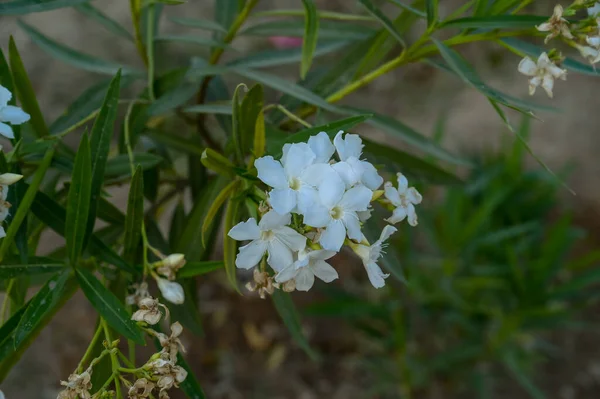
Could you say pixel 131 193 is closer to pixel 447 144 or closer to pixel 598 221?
pixel 447 144

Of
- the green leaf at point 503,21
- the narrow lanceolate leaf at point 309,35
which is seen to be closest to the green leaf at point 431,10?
the green leaf at point 503,21

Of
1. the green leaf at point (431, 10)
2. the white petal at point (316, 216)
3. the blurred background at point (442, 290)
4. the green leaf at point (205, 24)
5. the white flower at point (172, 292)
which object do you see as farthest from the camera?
the blurred background at point (442, 290)

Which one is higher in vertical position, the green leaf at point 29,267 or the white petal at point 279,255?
the white petal at point 279,255

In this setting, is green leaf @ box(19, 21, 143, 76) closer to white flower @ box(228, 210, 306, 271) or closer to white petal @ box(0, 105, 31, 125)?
white petal @ box(0, 105, 31, 125)

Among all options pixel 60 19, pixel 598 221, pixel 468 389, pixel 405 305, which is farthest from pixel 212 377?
pixel 598 221

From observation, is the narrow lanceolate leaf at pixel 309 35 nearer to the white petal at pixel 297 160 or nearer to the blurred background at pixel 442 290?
the white petal at pixel 297 160

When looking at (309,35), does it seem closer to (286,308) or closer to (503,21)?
(503,21)

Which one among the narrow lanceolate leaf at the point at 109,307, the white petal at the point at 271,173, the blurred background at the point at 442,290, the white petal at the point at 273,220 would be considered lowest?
the blurred background at the point at 442,290

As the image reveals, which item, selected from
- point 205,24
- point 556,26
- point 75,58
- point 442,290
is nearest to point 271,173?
point 556,26
